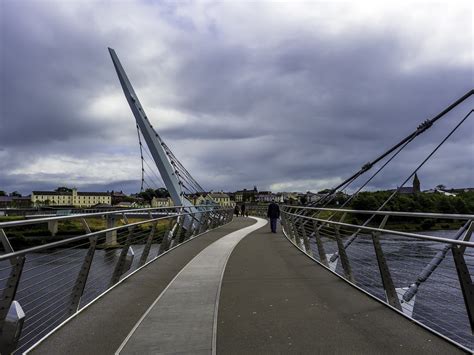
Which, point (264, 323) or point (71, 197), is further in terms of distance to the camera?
point (71, 197)

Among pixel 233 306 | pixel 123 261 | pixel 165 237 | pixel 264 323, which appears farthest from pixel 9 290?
pixel 165 237

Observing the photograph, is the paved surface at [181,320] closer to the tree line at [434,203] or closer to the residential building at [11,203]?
the tree line at [434,203]

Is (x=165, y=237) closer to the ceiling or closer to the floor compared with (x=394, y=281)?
closer to the ceiling

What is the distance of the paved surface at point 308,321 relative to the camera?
411cm

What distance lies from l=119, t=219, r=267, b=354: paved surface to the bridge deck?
17 mm

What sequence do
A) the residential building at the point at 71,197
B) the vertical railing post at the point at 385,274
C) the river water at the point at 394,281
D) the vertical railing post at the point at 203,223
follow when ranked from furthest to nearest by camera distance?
the residential building at the point at 71,197, the vertical railing post at the point at 203,223, the vertical railing post at the point at 385,274, the river water at the point at 394,281

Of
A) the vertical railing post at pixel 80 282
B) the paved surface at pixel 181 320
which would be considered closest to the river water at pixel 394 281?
the vertical railing post at pixel 80 282

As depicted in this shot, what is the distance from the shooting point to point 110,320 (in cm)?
511

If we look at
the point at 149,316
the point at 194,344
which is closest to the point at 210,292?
the point at 149,316

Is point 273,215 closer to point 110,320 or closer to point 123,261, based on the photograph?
point 123,261

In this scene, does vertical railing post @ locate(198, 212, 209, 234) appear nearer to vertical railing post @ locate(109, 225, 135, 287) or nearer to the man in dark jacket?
the man in dark jacket

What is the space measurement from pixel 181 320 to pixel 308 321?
140 cm

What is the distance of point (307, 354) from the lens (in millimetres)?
3902

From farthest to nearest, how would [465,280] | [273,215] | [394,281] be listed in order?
1. [273,215]
2. [394,281]
3. [465,280]
